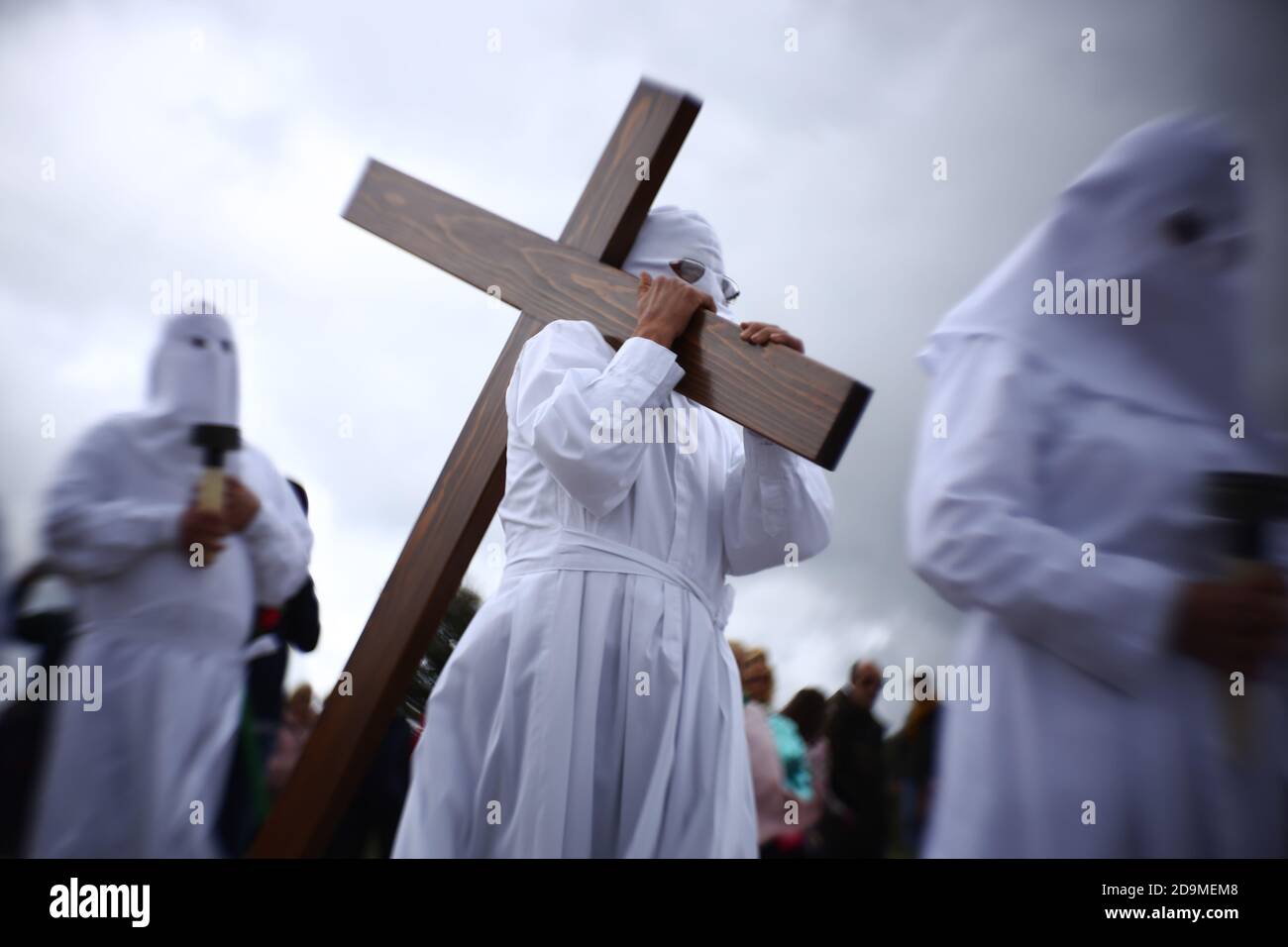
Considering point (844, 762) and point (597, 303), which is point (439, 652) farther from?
point (597, 303)

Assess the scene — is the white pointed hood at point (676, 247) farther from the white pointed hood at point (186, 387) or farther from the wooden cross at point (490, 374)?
the white pointed hood at point (186, 387)

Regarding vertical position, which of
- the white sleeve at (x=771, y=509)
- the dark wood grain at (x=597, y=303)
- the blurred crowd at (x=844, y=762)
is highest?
the dark wood grain at (x=597, y=303)

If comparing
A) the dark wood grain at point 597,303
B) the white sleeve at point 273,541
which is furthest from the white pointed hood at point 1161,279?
the white sleeve at point 273,541

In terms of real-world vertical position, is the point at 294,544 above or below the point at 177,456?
below

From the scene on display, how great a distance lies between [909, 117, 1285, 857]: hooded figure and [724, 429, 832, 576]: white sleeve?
0.83m

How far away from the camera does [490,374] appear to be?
10.3 feet

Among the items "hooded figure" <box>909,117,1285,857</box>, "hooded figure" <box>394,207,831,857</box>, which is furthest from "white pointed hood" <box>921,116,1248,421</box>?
"hooded figure" <box>394,207,831,857</box>

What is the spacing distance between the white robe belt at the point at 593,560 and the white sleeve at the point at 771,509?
0.72 feet

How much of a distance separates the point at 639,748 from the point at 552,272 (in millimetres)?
1357

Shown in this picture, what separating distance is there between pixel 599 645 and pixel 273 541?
1427 millimetres

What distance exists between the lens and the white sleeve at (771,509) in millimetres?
2854
